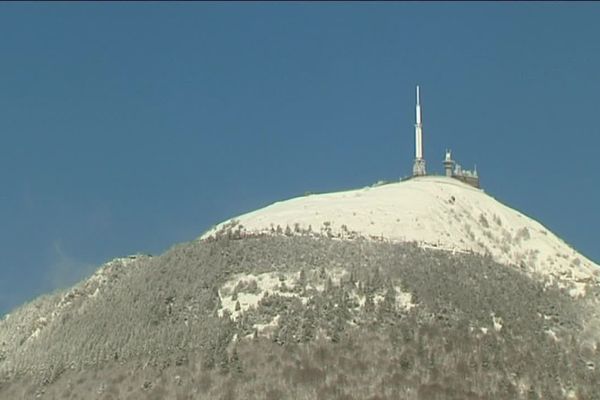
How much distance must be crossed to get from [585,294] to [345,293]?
51.7 feet

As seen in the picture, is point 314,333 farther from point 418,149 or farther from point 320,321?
point 418,149

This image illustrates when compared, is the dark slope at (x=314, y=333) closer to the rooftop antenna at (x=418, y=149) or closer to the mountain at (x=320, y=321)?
the mountain at (x=320, y=321)

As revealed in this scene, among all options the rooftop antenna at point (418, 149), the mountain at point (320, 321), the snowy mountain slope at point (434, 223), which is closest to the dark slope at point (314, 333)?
the mountain at point (320, 321)

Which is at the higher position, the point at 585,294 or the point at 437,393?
the point at 585,294

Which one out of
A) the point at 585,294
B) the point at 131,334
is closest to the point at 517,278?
the point at 585,294

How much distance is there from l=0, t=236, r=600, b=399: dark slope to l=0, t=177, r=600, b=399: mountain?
0.29ft

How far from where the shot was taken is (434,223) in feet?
247

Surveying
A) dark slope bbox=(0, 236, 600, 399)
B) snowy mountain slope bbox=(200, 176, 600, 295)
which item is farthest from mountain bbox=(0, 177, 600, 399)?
snowy mountain slope bbox=(200, 176, 600, 295)

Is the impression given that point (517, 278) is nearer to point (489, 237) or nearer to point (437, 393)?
point (489, 237)

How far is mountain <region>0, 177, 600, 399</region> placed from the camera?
5419 cm

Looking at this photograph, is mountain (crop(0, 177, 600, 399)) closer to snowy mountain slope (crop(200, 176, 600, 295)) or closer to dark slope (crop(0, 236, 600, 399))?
dark slope (crop(0, 236, 600, 399))

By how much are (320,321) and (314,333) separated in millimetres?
1079

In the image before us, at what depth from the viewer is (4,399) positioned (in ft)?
191

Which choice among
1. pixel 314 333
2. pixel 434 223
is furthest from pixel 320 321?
pixel 434 223
